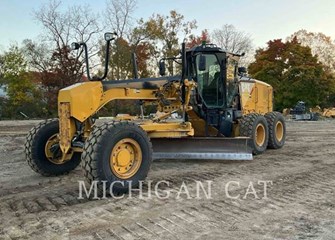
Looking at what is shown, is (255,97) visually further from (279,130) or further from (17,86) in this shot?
(17,86)

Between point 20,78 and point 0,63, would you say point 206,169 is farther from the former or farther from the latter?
point 0,63

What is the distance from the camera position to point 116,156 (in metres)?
5.23

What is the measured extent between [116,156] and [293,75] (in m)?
29.9

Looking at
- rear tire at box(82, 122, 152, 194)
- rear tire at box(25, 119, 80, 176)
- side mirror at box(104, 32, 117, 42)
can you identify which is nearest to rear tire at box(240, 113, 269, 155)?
rear tire at box(82, 122, 152, 194)

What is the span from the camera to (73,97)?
556 cm

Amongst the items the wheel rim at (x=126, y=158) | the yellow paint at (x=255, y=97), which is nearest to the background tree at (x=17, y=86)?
the yellow paint at (x=255, y=97)

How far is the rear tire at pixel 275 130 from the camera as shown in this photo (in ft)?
32.2

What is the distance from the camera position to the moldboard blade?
7406 millimetres

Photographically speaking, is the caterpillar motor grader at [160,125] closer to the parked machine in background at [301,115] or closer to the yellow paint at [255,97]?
the yellow paint at [255,97]

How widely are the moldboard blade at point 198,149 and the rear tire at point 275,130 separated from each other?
8.44 ft

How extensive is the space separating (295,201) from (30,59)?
3357cm

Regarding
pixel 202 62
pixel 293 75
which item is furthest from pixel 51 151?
pixel 293 75

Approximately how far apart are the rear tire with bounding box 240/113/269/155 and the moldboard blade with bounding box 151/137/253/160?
3.29ft

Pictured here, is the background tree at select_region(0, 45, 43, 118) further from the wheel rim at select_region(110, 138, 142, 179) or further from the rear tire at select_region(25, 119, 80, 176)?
the wheel rim at select_region(110, 138, 142, 179)
